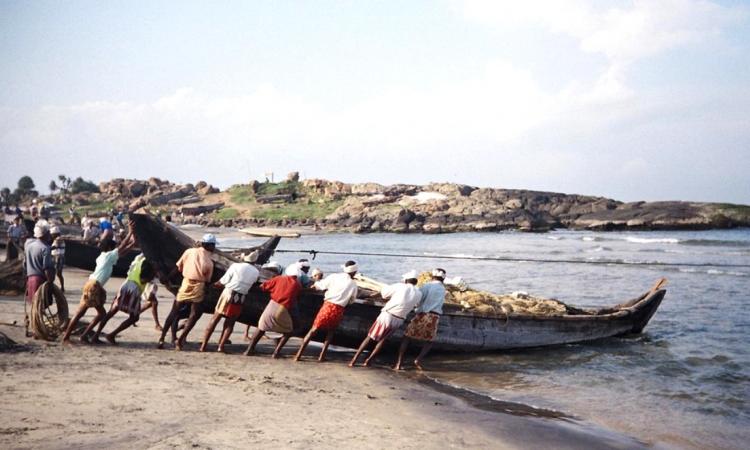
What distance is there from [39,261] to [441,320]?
6.56 meters

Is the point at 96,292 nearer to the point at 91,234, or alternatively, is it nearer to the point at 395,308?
the point at 395,308

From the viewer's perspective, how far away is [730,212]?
66.1 m

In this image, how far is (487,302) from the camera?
39.1 ft

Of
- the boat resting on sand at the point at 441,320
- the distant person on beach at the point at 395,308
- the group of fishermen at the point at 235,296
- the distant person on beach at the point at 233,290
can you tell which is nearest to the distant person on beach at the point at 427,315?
the group of fishermen at the point at 235,296

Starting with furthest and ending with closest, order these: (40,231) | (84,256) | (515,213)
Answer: (515,213), (84,256), (40,231)

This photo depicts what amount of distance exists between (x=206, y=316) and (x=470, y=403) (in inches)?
309

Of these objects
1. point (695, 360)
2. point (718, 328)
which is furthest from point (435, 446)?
point (718, 328)

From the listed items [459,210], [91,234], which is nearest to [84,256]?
[91,234]

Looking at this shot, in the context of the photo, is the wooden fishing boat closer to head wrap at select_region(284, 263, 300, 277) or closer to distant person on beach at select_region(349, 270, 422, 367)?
head wrap at select_region(284, 263, 300, 277)

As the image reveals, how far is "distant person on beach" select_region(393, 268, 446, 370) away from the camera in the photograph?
986 cm

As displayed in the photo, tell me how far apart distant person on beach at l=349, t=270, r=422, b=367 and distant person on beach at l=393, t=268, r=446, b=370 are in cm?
27

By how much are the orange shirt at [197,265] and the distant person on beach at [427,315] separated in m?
3.39

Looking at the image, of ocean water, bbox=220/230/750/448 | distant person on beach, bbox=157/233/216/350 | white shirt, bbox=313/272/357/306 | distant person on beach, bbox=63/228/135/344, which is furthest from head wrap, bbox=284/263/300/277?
ocean water, bbox=220/230/750/448

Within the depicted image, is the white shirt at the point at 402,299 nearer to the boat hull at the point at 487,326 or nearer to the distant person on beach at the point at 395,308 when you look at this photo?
the distant person on beach at the point at 395,308
